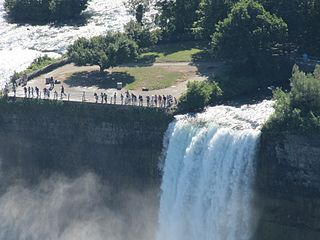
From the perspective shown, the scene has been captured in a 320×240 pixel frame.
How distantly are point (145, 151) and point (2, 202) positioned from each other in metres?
17.7

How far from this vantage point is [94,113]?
76.9m

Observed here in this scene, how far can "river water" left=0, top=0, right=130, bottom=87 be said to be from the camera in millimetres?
101375

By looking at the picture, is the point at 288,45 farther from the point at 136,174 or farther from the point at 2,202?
the point at 2,202

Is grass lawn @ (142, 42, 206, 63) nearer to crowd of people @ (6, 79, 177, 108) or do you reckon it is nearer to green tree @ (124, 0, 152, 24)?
green tree @ (124, 0, 152, 24)

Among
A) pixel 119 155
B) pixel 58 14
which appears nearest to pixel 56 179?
pixel 119 155

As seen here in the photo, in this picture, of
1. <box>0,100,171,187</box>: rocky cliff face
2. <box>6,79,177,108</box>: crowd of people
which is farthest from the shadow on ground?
<box>0,100,171,187</box>: rocky cliff face

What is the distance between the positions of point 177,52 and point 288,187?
34.1 meters

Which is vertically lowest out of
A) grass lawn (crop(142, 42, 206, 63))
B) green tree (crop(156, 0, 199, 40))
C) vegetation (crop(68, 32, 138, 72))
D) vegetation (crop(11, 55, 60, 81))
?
vegetation (crop(11, 55, 60, 81))

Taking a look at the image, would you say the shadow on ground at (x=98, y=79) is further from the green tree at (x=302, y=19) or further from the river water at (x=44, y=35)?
the green tree at (x=302, y=19)

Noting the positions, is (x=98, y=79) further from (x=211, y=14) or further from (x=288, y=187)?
(x=288, y=187)

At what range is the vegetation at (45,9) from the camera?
117000mm

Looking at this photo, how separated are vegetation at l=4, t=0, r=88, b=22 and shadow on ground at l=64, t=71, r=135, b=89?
3053cm

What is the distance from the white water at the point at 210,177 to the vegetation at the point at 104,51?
18.2 m

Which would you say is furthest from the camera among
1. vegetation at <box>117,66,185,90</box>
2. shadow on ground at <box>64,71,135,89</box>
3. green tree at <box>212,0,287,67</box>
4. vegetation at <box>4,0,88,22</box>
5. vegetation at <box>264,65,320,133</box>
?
vegetation at <box>4,0,88,22</box>
